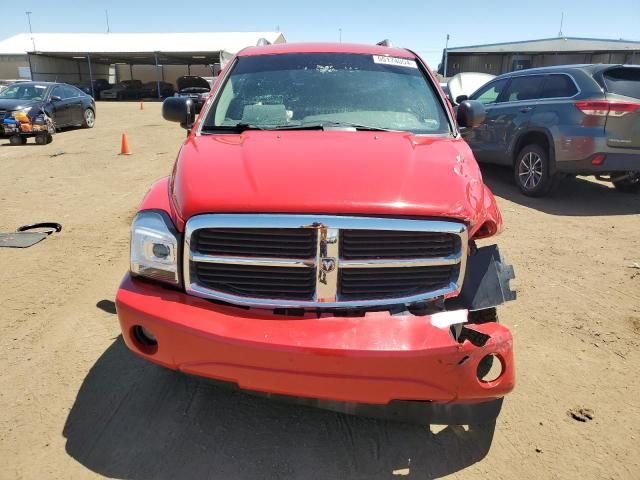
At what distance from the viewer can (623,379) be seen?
10.3 ft

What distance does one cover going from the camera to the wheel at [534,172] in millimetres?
7293

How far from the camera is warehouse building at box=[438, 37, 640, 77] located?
31641 mm

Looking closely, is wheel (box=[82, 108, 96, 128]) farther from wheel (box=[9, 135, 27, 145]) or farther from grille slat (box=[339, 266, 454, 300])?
grille slat (box=[339, 266, 454, 300])

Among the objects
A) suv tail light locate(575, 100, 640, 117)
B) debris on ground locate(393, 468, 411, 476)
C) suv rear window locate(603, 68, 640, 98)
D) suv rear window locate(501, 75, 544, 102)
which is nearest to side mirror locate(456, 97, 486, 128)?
debris on ground locate(393, 468, 411, 476)

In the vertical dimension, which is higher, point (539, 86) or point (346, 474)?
point (539, 86)

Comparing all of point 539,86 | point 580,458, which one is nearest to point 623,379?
point 580,458

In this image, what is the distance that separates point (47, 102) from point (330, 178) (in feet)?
49.1

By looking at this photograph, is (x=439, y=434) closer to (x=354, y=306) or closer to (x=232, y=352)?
(x=354, y=306)

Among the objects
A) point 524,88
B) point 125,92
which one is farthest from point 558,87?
point 125,92

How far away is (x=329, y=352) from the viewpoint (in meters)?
2.05

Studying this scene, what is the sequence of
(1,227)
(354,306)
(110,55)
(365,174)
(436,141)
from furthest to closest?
(110,55) → (1,227) → (436,141) → (365,174) → (354,306)

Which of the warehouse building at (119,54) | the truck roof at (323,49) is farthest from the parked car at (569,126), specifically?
the warehouse building at (119,54)

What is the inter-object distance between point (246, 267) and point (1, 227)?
16.8 feet

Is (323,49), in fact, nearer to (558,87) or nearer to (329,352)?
(329,352)
